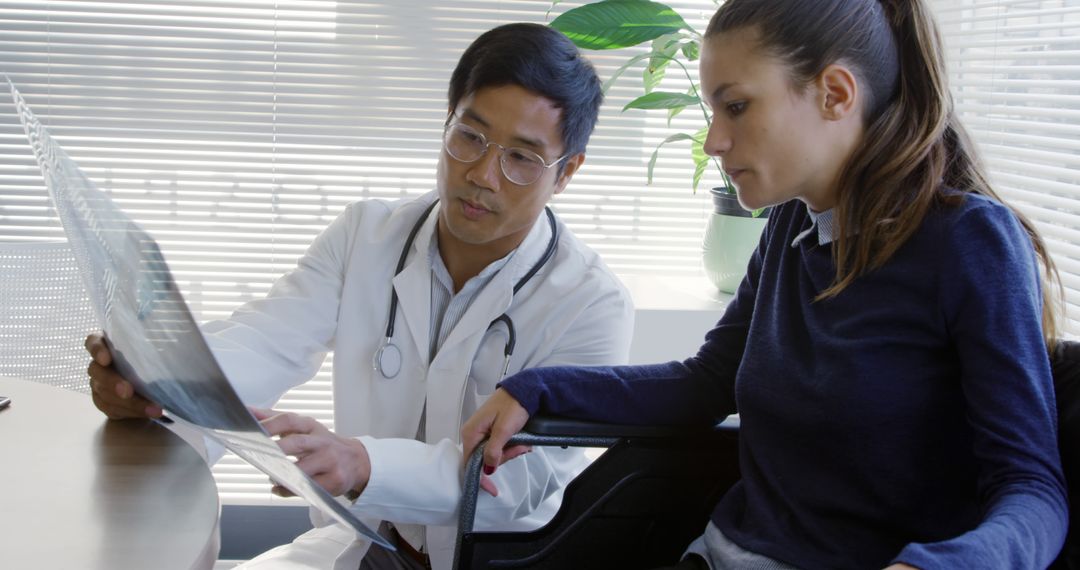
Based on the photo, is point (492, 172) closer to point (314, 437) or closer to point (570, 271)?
point (570, 271)

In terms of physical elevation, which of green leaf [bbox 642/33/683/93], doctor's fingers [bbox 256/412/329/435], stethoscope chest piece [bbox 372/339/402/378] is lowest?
stethoscope chest piece [bbox 372/339/402/378]

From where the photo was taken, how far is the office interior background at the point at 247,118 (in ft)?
8.55

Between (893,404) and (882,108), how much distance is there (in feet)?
1.16

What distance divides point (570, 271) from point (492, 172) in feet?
0.72

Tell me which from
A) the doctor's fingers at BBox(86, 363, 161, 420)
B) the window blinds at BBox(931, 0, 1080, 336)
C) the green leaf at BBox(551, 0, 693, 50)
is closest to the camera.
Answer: the doctor's fingers at BBox(86, 363, 161, 420)

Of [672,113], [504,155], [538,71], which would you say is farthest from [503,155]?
[672,113]

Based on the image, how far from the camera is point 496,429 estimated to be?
1.25m

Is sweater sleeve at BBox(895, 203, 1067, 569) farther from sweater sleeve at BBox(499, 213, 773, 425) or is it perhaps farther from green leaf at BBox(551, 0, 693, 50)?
green leaf at BBox(551, 0, 693, 50)

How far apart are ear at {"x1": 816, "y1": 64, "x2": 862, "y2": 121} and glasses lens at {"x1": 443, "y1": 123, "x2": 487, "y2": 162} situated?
528mm

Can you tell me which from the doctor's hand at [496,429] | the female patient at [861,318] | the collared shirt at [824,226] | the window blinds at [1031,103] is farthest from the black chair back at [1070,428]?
the window blinds at [1031,103]

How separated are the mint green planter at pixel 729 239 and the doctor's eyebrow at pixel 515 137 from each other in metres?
1.02

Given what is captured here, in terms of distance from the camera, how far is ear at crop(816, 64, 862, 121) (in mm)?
1164

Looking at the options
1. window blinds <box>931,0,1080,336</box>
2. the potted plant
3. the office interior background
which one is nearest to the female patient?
Result: window blinds <box>931,0,1080,336</box>

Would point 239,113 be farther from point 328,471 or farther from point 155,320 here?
point 155,320
